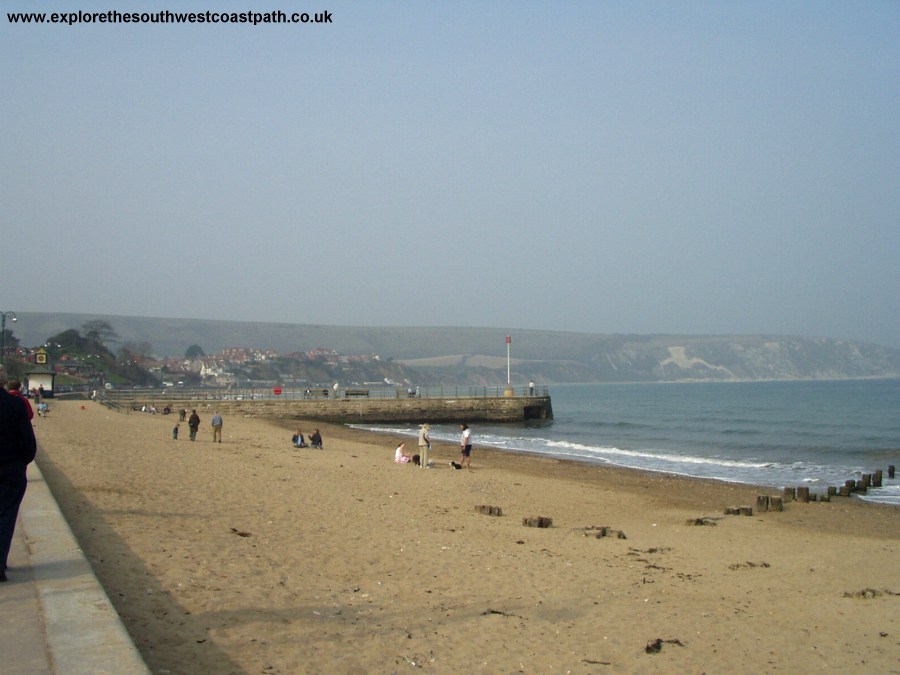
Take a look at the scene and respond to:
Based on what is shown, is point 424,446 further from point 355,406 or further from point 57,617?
point 355,406

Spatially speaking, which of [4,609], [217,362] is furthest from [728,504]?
[217,362]

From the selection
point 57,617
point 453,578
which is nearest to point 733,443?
point 453,578

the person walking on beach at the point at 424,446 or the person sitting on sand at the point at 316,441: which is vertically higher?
the person walking on beach at the point at 424,446

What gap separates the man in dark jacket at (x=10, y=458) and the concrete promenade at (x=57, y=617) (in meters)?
0.38

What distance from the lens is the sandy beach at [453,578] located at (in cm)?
643

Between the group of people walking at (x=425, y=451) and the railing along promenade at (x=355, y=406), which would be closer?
the group of people walking at (x=425, y=451)

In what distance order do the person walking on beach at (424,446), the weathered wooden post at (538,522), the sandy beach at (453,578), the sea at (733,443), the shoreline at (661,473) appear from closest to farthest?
the sandy beach at (453,578)
the weathered wooden post at (538,522)
the shoreline at (661,473)
the person walking on beach at (424,446)
the sea at (733,443)

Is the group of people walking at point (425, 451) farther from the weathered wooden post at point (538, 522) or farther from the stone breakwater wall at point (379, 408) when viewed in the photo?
the stone breakwater wall at point (379, 408)

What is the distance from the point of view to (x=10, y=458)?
6.12 metres

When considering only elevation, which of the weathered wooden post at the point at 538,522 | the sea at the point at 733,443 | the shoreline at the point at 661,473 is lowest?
Result: the sea at the point at 733,443

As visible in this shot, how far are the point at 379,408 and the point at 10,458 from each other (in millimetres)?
50346

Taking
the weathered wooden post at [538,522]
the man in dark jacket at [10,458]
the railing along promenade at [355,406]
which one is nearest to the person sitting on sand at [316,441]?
the weathered wooden post at [538,522]

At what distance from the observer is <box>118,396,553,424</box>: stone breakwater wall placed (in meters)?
53.8

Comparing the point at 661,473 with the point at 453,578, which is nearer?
the point at 453,578
